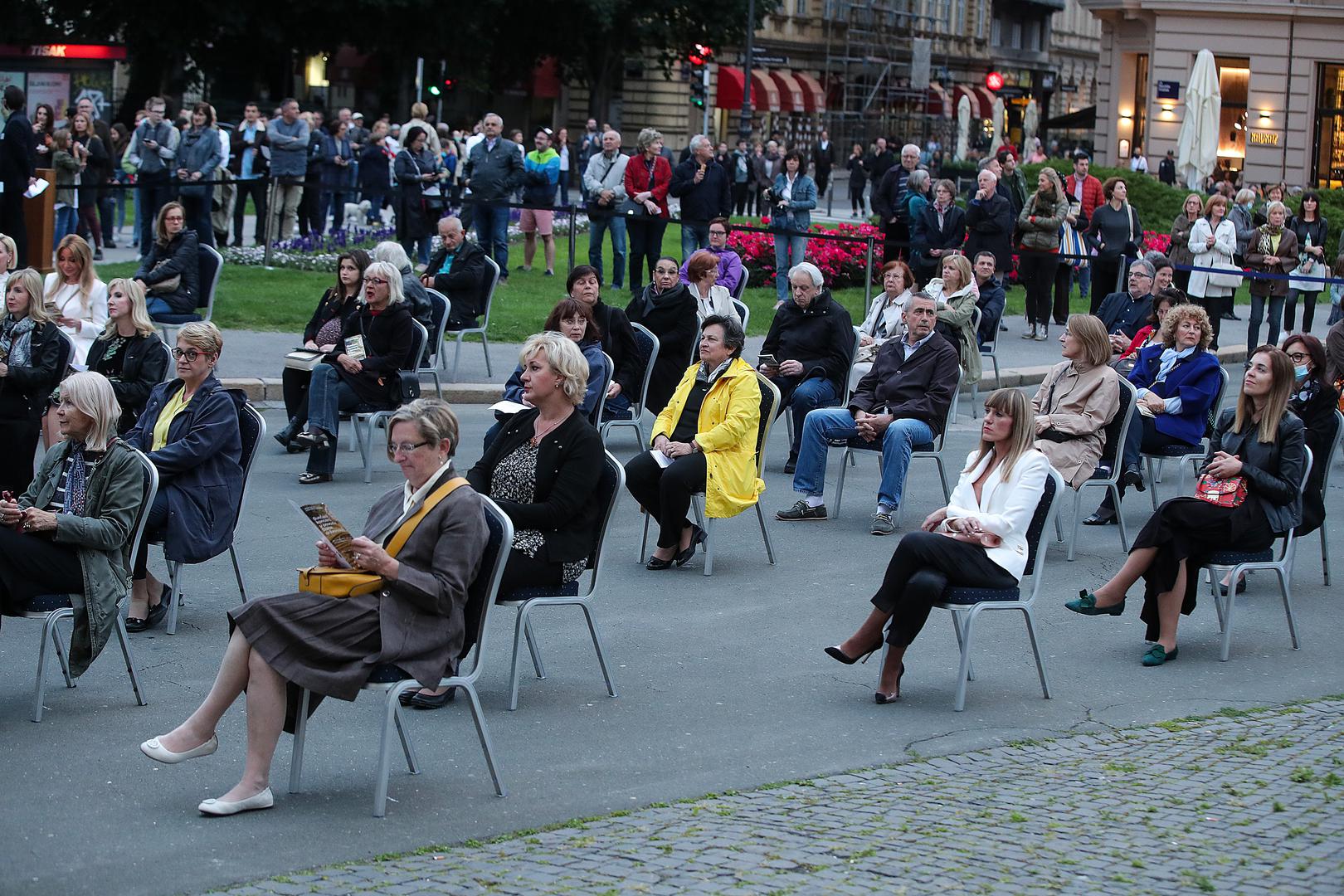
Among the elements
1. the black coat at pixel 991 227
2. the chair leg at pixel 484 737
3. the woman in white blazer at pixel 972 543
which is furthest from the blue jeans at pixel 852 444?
the black coat at pixel 991 227

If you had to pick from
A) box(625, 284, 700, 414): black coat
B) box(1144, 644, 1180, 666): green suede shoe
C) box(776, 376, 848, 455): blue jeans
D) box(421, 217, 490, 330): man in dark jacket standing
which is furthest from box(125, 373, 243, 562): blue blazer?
box(421, 217, 490, 330): man in dark jacket standing

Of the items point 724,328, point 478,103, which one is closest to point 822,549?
point 724,328

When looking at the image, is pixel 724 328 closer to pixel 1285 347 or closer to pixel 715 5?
pixel 1285 347

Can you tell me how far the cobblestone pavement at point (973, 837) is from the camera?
18.6 ft

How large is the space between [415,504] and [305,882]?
151 centimetres

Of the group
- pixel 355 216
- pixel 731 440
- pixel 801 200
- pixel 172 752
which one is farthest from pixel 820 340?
pixel 355 216

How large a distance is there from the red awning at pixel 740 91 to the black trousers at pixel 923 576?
5903 centimetres

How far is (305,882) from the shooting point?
18.4ft

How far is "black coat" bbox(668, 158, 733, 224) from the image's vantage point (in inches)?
904

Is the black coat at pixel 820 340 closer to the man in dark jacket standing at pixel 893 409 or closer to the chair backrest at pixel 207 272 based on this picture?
the man in dark jacket standing at pixel 893 409

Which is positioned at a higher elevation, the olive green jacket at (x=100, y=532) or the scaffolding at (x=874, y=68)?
the scaffolding at (x=874, y=68)

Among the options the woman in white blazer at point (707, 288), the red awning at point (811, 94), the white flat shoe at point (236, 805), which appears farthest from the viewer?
the red awning at point (811, 94)

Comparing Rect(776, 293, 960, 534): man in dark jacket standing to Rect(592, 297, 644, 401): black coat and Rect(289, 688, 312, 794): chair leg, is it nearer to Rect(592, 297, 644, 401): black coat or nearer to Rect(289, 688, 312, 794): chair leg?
Rect(592, 297, 644, 401): black coat

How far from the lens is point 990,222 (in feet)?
69.1
